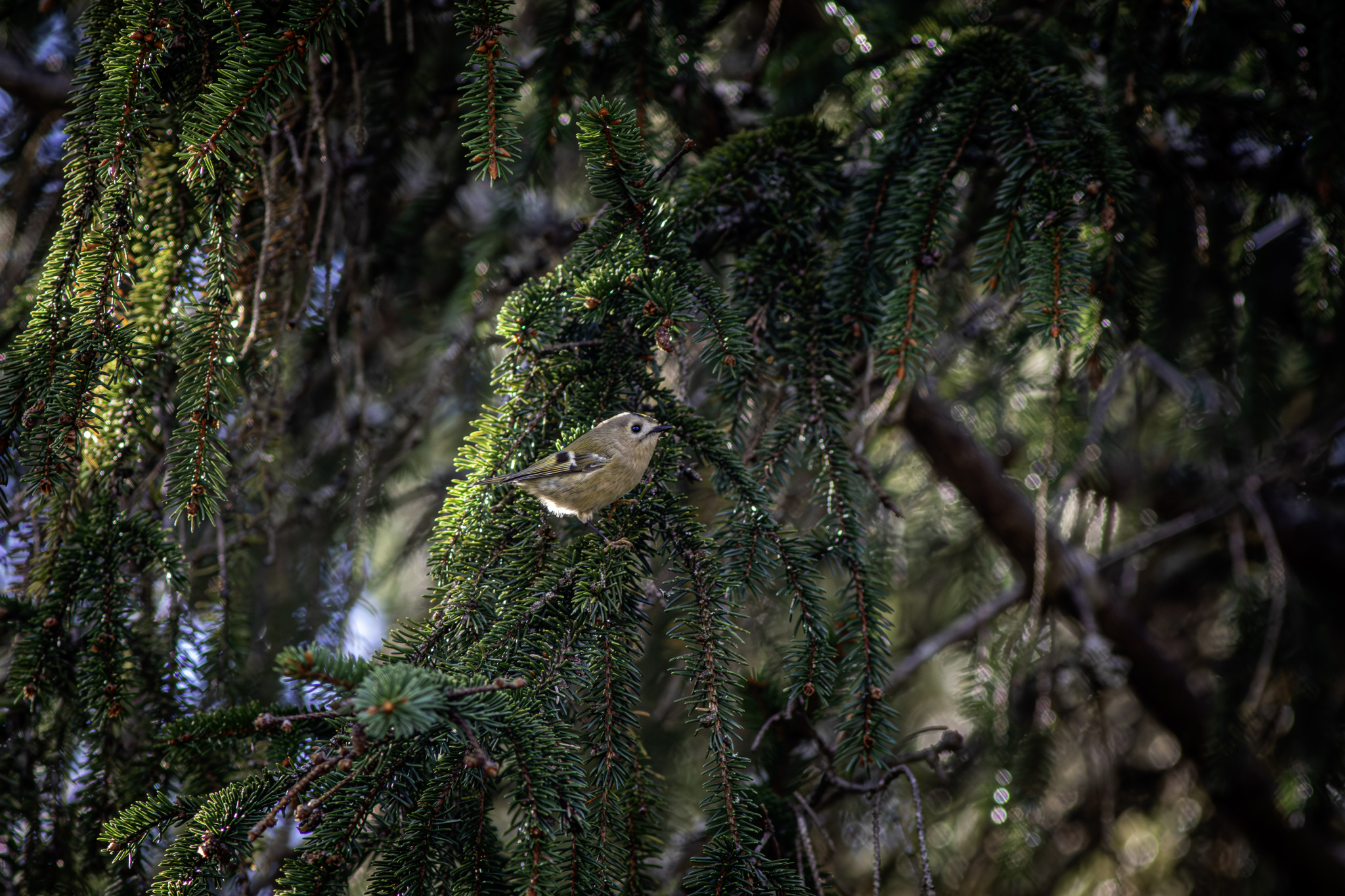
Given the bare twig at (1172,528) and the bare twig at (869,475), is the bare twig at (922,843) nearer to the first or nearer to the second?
the bare twig at (869,475)

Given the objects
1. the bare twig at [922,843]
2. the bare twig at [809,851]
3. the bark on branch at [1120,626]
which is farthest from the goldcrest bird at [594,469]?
the bark on branch at [1120,626]

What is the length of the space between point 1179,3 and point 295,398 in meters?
3.67

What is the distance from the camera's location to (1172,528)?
11.6ft

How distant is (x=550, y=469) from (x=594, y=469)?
16cm

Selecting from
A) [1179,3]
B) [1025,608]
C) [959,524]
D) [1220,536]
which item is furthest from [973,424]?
[1179,3]

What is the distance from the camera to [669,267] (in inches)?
76.9

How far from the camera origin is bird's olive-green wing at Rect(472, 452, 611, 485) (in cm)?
195

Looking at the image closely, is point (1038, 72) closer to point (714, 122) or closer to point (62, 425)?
point (714, 122)

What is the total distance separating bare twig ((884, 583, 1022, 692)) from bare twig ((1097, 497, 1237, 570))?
0.43m

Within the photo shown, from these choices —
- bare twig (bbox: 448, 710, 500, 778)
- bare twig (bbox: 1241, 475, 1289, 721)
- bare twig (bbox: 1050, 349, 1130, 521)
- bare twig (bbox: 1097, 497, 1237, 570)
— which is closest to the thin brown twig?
bare twig (bbox: 448, 710, 500, 778)

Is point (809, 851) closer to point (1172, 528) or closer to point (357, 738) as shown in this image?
point (357, 738)

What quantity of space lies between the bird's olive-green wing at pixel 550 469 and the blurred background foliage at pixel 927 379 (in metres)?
0.35

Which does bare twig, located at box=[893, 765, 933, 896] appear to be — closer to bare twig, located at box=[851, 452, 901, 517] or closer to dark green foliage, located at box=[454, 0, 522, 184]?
bare twig, located at box=[851, 452, 901, 517]

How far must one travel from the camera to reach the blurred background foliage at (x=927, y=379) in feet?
7.92
